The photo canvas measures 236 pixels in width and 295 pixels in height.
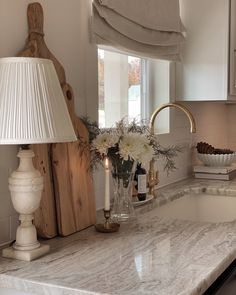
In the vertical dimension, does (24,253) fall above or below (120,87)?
below

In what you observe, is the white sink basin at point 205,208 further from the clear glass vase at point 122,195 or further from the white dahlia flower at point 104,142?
the white dahlia flower at point 104,142

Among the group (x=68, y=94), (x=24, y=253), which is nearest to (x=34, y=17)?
(x=68, y=94)

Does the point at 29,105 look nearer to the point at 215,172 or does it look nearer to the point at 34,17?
the point at 34,17

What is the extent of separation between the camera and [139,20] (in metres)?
2.42

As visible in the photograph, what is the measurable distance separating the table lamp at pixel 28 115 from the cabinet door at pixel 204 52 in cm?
163

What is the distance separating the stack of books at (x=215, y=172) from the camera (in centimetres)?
304

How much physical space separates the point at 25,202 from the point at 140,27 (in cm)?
131

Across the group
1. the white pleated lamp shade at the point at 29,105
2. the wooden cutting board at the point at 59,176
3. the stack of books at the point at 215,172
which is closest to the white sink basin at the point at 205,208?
the stack of books at the point at 215,172

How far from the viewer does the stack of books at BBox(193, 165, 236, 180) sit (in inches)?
120

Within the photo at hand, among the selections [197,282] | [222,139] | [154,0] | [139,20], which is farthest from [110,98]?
[222,139]

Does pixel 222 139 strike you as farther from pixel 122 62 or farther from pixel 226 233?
pixel 226 233

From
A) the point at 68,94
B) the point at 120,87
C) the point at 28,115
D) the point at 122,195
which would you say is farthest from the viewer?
the point at 120,87

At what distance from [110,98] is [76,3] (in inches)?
24.8

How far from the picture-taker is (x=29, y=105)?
4.33 feet
